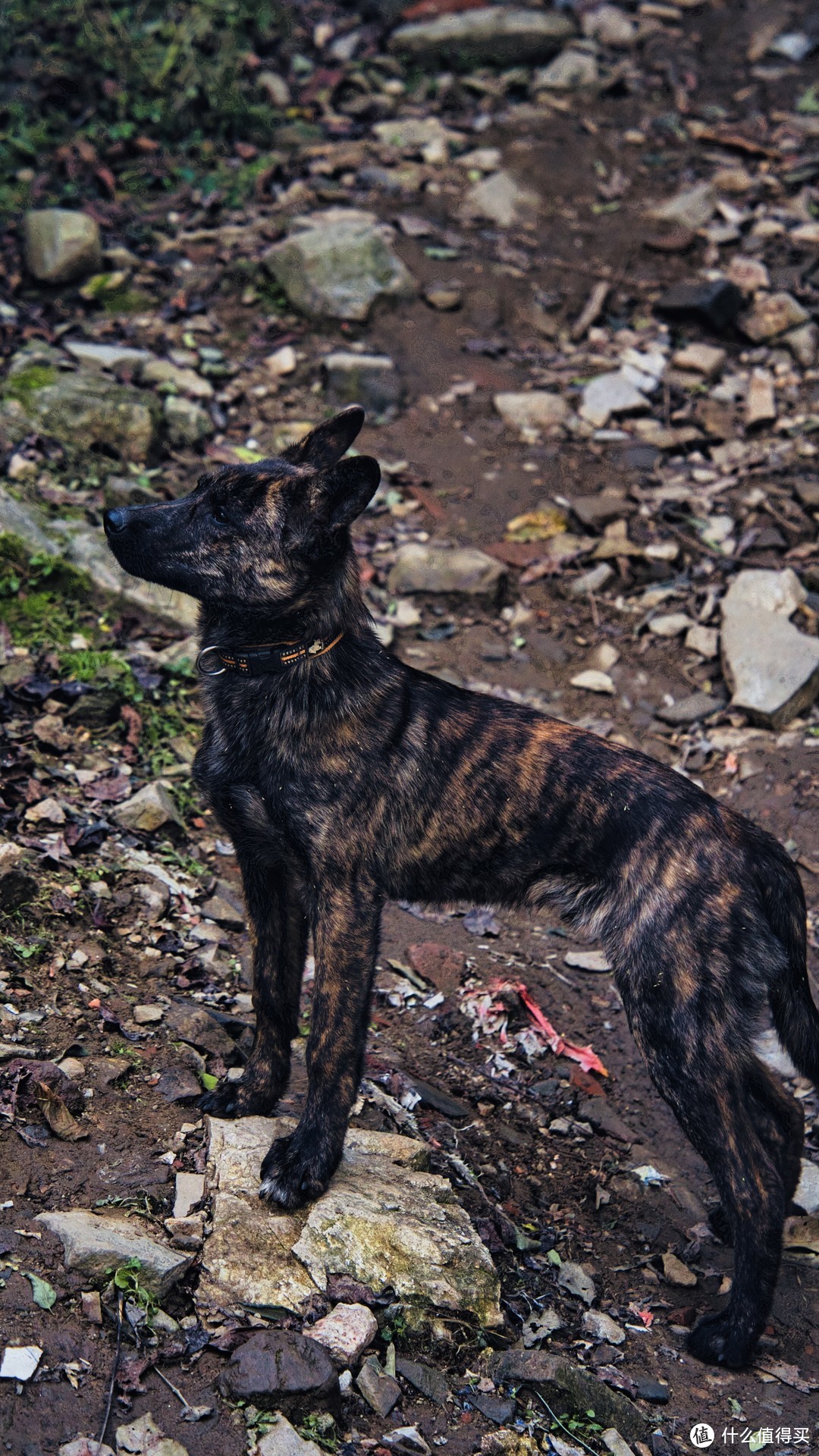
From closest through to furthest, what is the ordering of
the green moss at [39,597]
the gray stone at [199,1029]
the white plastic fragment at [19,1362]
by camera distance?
1. the white plastic fragment at [19,1362]
2. the gray stone at [199,1029]
3. the green moss at [39,597]

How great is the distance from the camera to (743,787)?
752 cm

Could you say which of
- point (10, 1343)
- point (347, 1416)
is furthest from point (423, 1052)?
point (10, 1343)

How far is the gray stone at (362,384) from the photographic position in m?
10.2

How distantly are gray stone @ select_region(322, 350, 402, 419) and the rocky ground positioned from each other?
0.05 metres

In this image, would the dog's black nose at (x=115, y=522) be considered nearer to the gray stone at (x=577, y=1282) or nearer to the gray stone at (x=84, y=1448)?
the gray stone at (x=84, y=1448)

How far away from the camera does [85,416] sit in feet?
29.0

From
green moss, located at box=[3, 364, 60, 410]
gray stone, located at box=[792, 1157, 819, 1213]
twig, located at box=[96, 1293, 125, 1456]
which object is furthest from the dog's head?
green moss, located at box=[3, 364, 60, 410]

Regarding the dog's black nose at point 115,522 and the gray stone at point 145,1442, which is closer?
the gray stone at point 145,1442

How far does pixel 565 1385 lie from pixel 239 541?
315cm

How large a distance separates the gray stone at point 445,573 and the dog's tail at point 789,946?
13.8ft

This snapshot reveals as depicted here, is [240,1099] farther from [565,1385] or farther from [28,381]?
[28,381]

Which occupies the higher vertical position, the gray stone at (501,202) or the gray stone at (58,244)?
the gray stone at (501,202)

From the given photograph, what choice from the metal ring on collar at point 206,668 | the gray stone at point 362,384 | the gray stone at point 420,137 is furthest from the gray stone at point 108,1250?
the gray stone at point 420,137

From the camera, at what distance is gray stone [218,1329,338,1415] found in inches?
148
